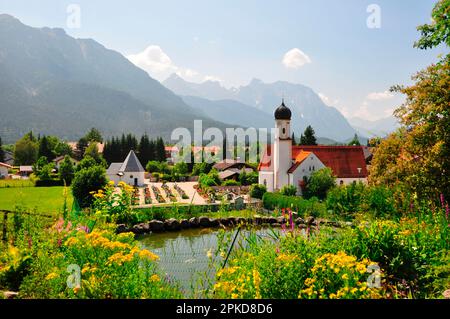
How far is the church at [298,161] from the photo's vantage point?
3553cm

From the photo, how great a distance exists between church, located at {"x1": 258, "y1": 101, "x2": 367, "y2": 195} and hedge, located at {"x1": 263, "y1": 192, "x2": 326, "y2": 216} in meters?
10.5

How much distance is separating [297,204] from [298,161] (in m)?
17.1

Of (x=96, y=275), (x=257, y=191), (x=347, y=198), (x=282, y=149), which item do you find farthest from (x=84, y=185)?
(x=96, y=275)

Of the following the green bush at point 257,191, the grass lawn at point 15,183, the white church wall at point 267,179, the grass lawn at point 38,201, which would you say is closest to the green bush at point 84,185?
the grass lawn at point 38,201

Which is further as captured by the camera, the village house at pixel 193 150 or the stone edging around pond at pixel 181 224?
the village house at pixel 193 150

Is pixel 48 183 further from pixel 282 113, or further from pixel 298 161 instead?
pixel 298 161

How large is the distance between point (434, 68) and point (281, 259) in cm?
850

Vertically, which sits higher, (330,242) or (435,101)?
(435,101)

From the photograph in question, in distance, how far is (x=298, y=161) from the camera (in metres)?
35.8

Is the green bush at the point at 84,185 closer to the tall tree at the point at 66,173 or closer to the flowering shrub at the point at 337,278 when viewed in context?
the flowering shrub at the point at 337,278

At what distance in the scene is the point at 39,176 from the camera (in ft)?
157
